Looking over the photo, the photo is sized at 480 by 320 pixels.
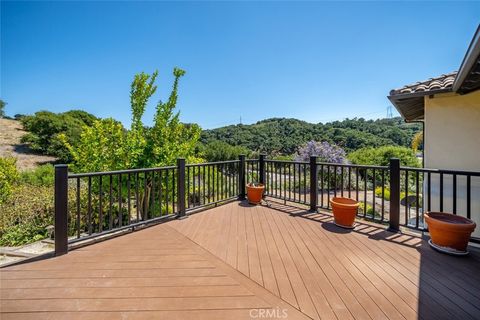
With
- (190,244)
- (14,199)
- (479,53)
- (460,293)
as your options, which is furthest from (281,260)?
(14,199)

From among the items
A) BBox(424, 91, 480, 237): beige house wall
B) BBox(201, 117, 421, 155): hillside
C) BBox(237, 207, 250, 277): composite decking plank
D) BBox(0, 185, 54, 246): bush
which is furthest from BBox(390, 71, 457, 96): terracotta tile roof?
BBox(201, 117, 421, 155): hillside

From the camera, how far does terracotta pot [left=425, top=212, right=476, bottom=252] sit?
7.43 feet

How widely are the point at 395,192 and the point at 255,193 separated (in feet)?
7.86

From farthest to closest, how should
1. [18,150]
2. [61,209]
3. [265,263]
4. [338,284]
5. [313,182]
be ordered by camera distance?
[18,150] < [313,182] < [61,209] < [265,263] < [338,284]

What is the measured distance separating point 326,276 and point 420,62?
32.9 feet

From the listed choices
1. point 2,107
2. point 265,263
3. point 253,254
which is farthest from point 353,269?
point 2,107

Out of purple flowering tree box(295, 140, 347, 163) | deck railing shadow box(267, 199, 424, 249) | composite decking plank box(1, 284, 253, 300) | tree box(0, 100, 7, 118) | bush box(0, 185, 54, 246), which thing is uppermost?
tree box(0, 100, 7, 118)

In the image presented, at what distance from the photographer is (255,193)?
Answer: 443cm

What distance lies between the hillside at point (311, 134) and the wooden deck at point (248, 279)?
1684 cm

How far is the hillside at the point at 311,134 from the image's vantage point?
60.8 ft

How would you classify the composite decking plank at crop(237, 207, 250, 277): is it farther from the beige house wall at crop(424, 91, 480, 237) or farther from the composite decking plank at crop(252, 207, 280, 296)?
the beige house wall at crop(424, 91, 480, 237)

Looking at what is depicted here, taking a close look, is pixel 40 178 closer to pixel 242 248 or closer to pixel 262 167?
pixel 262 167

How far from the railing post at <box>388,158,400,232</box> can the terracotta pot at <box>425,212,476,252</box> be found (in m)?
0.44

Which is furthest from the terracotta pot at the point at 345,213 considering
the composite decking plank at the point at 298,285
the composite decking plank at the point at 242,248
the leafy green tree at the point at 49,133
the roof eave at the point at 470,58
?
the leafy green tree at the point at 49,133
